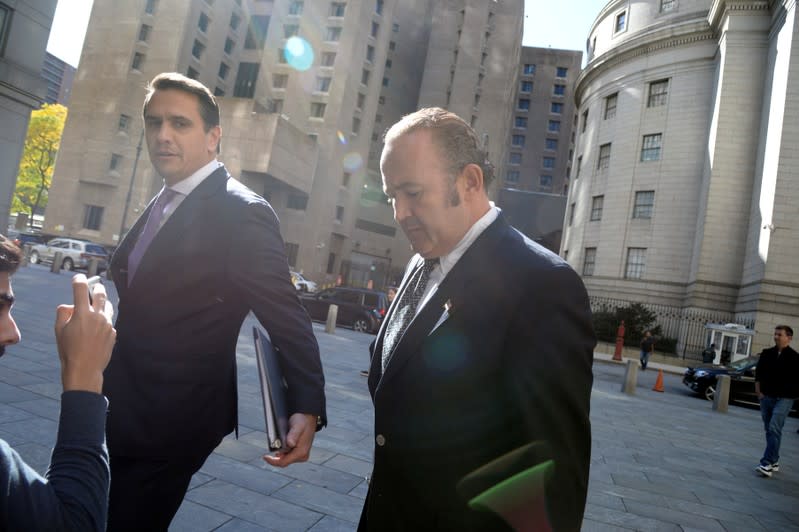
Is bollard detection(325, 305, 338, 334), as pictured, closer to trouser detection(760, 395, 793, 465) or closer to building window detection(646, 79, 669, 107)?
trouser detection(760, 395, 793, 465)

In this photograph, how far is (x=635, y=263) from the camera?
30328 mm

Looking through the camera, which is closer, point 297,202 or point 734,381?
point 734,381

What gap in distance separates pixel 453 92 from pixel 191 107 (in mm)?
62233

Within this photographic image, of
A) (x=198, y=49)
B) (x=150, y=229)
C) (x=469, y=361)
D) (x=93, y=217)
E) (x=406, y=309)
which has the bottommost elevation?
(x=469, y=361)

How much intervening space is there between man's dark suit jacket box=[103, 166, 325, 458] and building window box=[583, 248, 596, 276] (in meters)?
33.1

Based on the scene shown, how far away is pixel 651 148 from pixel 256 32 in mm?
37354

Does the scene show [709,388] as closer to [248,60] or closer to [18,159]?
[18,159]

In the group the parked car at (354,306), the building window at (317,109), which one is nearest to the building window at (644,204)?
the parked car at (354,306)

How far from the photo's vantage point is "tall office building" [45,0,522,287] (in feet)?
136

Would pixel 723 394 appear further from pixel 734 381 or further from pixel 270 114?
pixel 270 114

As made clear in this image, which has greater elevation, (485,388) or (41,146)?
(41,146)

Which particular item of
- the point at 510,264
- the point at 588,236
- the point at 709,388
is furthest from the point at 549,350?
the point at 588,236

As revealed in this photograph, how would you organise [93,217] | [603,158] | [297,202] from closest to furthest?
[603,158] → [93,217] → [297,202]

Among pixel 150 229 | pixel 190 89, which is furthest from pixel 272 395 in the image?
pixel 190 89
